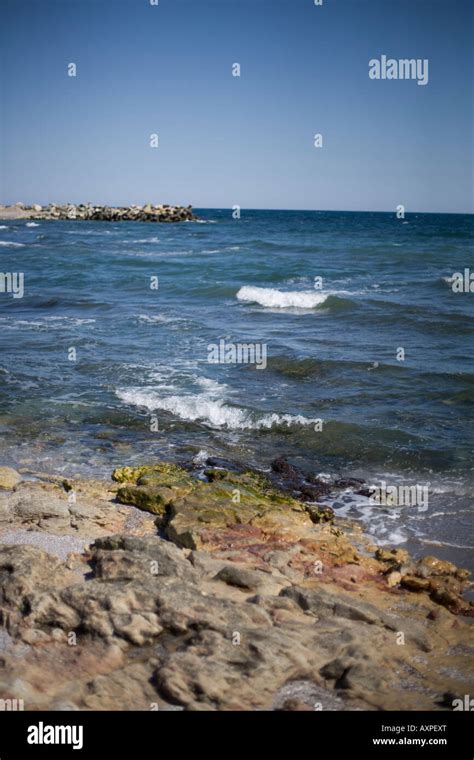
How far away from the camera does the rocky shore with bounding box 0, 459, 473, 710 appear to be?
5719mm

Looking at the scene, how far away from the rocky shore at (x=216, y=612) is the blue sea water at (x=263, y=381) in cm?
167

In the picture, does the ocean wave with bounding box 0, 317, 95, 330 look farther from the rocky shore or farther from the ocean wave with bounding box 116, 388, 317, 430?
the rocky shore

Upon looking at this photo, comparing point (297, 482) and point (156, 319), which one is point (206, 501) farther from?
point (156, 319)

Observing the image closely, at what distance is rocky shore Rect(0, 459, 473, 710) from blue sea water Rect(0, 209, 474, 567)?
65.7 inches

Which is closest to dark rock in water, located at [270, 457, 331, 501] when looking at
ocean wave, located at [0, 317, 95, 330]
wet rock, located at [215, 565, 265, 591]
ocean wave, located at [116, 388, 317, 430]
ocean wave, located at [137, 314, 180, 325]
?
ocean wave, located at [116, 388, 317, 430]

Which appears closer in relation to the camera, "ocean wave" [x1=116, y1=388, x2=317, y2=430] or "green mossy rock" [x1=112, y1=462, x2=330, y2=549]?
"green mossy rock" [x1=112, y1=462, x2=330, y2=549]

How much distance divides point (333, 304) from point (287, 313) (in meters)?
2.10

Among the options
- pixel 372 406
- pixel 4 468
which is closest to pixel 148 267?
pixel 372 406

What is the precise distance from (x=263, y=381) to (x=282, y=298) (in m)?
12.5

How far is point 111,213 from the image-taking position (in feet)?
312

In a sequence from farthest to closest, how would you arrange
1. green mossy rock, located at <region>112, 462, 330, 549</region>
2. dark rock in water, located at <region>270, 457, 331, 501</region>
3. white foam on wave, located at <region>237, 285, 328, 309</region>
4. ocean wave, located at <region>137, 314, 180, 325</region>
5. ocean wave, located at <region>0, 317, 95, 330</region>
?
1. white foam on wave, located at <region>237, 285, 328, 309</region>
2. ocean wave, located at <region>137, 314, 180, 325</region>
3. ocean wave, located at <region>0, 317, 95, 330</region>
4. dark rock in water, located at <region>270, 457, 331, 501</region>
5. green mossy rock, located at <region>112, 462, 330, 549</region>

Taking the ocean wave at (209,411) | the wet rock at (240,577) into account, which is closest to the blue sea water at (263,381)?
the ocean wave at (209,411)

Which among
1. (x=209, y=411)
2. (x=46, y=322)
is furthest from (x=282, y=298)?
(x=209, y=411)

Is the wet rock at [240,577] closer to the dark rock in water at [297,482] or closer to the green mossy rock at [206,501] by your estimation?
the green mossy rock at [206,501]
